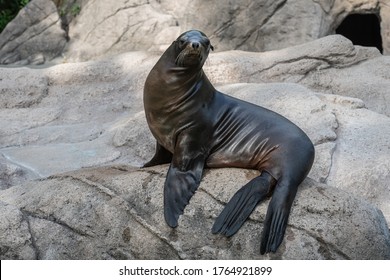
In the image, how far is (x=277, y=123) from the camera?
148 inches

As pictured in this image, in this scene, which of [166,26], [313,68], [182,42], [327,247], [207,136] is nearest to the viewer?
[327,247]

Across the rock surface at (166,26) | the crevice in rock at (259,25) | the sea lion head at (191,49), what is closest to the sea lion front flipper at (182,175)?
the sea lion head at (191,49)

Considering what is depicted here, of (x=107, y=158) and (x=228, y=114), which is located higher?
(x=228, y=114)

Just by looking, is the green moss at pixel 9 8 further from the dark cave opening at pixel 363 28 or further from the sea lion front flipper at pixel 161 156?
the sea lion front flipper at pixel 161 156

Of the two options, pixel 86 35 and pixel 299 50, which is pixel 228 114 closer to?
pixel 299 50

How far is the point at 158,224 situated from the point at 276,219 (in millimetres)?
601

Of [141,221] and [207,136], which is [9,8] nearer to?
[207,136]

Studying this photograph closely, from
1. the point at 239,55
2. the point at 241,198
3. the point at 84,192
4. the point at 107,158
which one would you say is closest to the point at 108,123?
the point at 107,158

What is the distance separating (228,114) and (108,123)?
2.89 m

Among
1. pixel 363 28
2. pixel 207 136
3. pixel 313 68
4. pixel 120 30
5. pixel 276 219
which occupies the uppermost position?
pixel 207 136

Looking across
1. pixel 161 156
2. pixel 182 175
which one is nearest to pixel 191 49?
pixel 182 175

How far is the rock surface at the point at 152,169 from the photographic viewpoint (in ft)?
11.1

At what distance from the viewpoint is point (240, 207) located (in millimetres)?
3344
